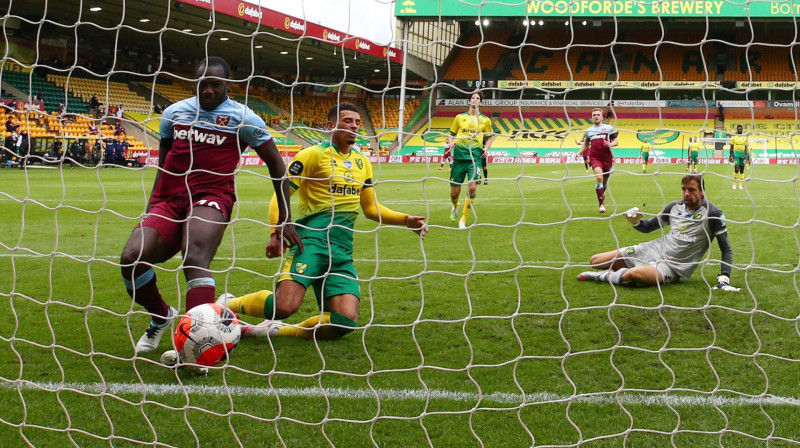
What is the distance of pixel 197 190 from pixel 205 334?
108 cm

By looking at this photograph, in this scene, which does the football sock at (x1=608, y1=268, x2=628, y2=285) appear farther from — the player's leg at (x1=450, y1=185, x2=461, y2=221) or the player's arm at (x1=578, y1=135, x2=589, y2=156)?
the player's leg at (x1=450, y1=185, x2=461, y2=221)

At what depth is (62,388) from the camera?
11.0 ft

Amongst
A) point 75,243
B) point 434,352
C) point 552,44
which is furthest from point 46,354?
point 552,44

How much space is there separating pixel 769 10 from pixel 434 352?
112ft

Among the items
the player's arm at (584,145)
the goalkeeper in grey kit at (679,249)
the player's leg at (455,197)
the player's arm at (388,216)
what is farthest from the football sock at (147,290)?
the player's arm at (584,145)

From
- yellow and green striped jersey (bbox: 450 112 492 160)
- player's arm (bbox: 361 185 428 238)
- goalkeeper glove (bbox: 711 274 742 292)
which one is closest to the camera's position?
player's arm (bbox: 361 185 428 238)

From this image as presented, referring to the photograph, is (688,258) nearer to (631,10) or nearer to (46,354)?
(46,354)

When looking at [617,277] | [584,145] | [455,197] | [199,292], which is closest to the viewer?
[199,292]

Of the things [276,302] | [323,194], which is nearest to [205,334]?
[276,302]

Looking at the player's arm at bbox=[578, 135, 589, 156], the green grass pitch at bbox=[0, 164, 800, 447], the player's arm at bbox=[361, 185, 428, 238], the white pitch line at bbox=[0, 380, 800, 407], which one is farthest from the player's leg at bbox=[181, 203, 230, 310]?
the player's arm at bbox=[578, 135, 589, 156]

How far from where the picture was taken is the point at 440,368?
9.48 feet

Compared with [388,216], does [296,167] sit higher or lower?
higher

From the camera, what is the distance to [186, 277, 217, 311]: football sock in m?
3.72

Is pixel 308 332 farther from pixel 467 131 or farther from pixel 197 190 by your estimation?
pixel 467 131
